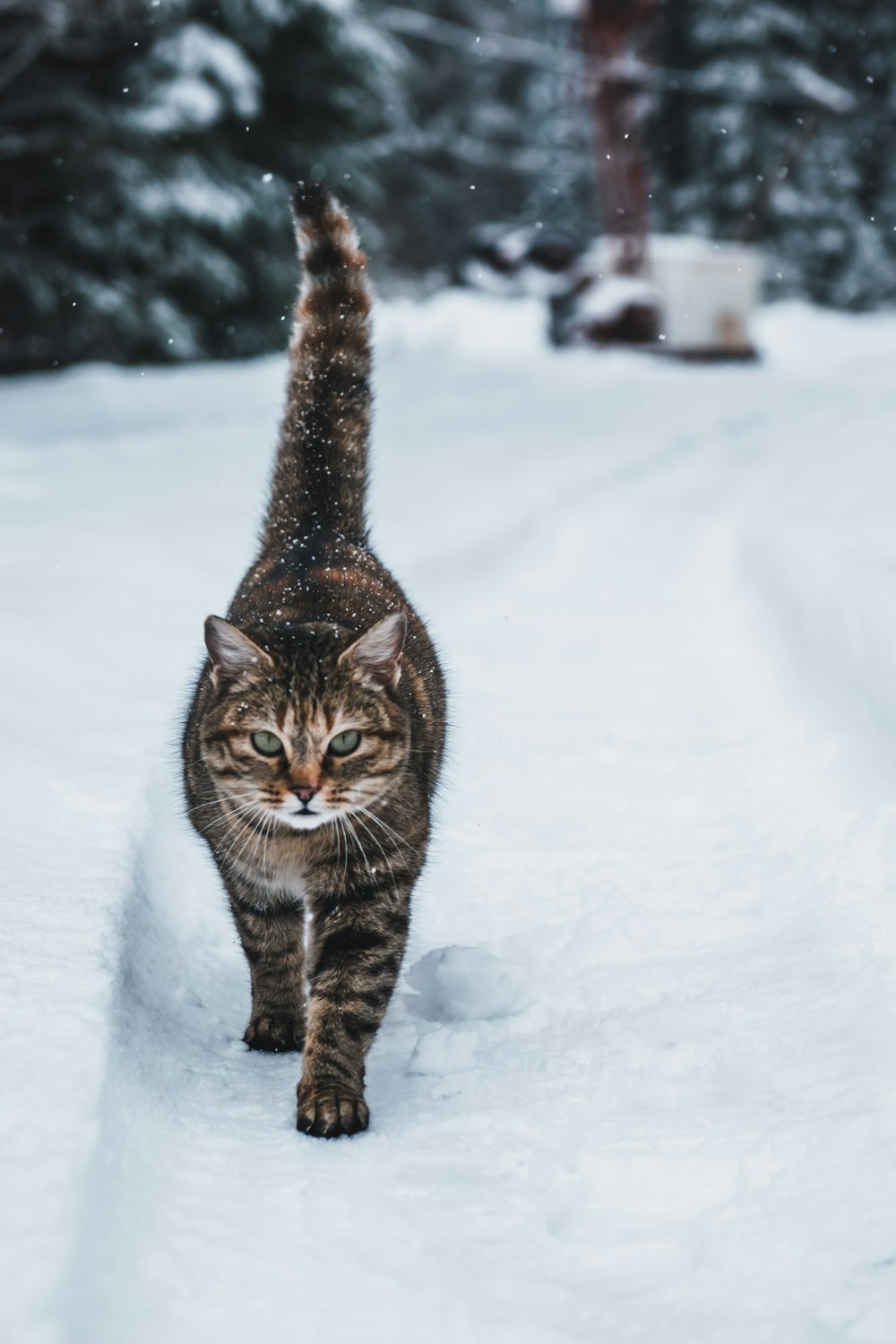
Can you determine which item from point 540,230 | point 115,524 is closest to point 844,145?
point 540,230

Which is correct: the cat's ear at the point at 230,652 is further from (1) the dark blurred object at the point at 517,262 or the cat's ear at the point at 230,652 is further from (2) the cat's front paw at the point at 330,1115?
(1) the dark blurred object at the point at 517,262

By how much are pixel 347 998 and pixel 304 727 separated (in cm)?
58

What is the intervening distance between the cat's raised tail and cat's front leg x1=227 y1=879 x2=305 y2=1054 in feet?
3.94

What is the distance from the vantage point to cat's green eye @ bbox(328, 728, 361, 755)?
3039mm

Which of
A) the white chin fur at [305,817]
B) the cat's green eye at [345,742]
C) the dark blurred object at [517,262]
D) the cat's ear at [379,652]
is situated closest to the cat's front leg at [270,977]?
the white chin fur at [305,817]

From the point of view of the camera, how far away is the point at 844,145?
1200 inches

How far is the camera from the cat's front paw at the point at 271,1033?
3.15 m

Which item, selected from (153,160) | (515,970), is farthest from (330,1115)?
(153,160)

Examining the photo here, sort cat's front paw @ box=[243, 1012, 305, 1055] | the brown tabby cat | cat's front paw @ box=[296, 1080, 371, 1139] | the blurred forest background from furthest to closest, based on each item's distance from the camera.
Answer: the blurred forest background
cat's front paw @ box=[243, 1012, 305, 1055]
the brown tabby cat
cat's front paw @ box=[296, 1080, 371, 1139]

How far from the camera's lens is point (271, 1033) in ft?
10.3

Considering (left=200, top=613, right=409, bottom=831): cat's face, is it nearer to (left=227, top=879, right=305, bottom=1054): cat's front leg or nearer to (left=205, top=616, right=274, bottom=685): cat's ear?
(left=205, top=616, right=274, bottom=685): cat's ear

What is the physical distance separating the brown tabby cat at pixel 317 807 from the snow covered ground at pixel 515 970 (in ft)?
0.55

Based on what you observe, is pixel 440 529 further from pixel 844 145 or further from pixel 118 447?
pixel 844 145

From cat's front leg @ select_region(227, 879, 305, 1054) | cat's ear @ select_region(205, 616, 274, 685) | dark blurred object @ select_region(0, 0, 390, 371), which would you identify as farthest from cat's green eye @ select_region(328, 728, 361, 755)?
dark blurred object @ select_region(0, 0, 390, 371)
